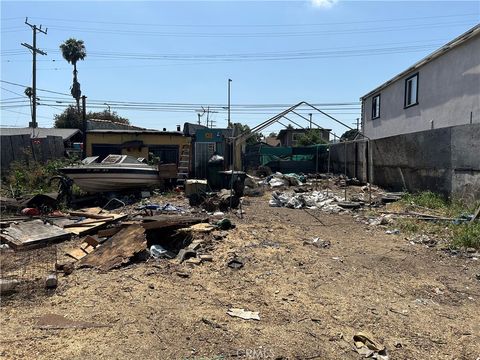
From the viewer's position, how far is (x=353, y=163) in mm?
20094

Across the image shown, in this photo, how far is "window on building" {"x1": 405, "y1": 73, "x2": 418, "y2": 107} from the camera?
52.5ft

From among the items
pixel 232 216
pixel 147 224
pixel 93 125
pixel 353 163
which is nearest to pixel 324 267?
pixel 147 224

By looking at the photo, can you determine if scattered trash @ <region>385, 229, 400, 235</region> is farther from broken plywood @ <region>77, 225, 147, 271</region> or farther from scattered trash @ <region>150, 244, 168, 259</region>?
broken plywood @ <region>77, 225, 147, 271</region>

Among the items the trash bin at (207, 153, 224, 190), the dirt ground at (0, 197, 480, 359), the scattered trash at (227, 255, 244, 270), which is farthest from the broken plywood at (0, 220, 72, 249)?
the trash bin at (207, 153, 224, 190)

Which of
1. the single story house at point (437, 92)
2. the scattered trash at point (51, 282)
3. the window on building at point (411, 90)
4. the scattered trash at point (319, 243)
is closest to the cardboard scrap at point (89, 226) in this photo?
the scattered trash at point (51, 282)

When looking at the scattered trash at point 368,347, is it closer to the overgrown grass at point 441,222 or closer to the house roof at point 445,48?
the overgrown grass at point 441,222

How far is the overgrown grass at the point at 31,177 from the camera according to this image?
539 inches

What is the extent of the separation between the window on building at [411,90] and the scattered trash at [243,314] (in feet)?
46.9

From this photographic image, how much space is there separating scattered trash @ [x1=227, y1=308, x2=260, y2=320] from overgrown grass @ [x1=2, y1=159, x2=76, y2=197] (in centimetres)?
1122

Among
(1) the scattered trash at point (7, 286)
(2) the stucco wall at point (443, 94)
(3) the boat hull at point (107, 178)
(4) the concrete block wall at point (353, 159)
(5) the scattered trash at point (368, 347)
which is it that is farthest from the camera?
(4) the concrete block wall at point (353, 159)

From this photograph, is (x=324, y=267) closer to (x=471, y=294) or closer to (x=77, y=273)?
(x=471, y=294)

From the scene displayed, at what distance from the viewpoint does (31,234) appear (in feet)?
25.3

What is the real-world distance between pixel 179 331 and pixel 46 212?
8423mm

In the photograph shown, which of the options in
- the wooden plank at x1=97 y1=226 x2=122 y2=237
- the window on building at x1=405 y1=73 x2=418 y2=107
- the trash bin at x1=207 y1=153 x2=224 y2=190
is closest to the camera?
the wooden plank at x1=97 y1=226 x2=122 y2=237
